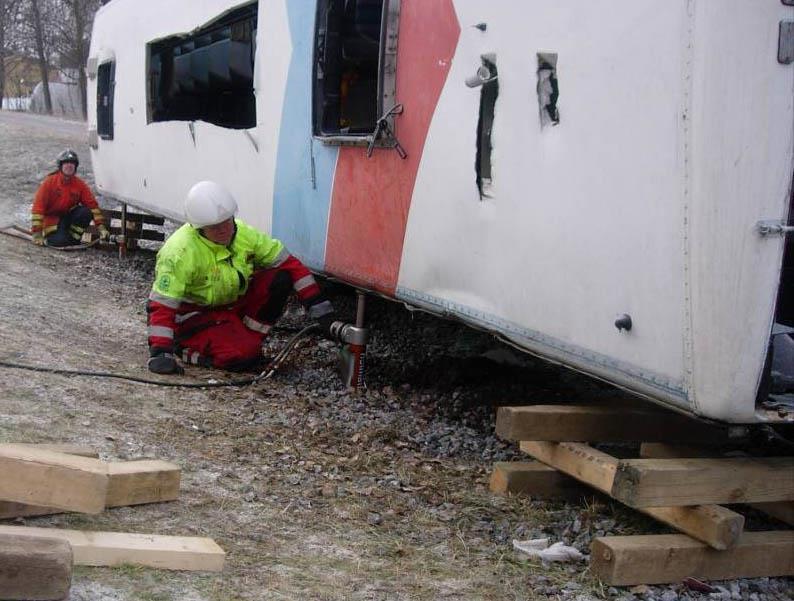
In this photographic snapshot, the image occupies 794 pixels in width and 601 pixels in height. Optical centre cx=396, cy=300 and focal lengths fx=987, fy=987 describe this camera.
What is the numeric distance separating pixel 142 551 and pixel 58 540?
412 millimetres

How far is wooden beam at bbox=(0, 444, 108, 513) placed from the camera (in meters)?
2.74

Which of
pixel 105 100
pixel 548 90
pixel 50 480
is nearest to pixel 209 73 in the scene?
pixel 105 100

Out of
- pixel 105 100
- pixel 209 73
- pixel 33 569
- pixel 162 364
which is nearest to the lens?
pixel 33 569

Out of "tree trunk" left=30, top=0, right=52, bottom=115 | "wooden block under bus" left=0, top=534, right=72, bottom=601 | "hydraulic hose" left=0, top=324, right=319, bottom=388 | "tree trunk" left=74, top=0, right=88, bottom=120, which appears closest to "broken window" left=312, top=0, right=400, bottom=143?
"hydraulic hose" left=0, top=324, right=319, bottom=388

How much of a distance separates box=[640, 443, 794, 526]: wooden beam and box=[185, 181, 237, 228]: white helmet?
112 inches

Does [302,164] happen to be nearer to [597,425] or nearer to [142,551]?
[597,425]

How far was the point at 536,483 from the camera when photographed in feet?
13.2

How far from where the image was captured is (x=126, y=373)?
531 cm

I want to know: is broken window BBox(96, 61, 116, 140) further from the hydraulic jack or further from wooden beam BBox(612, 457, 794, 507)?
wooden beam BBox(612, 457, 794, 507)

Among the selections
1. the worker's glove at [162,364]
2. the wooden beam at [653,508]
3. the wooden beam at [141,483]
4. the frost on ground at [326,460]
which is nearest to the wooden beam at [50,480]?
the frost on ground at [326,460]

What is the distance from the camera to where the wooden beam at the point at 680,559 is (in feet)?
10.5

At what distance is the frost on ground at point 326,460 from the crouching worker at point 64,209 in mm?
3269

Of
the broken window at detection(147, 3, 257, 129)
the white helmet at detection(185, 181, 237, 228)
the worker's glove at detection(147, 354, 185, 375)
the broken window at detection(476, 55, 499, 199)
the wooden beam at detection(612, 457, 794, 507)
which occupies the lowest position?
the worker's glove at detection(147, 354, 185, 375)

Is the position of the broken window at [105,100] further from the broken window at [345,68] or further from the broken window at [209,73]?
the broken window at [345,68]
